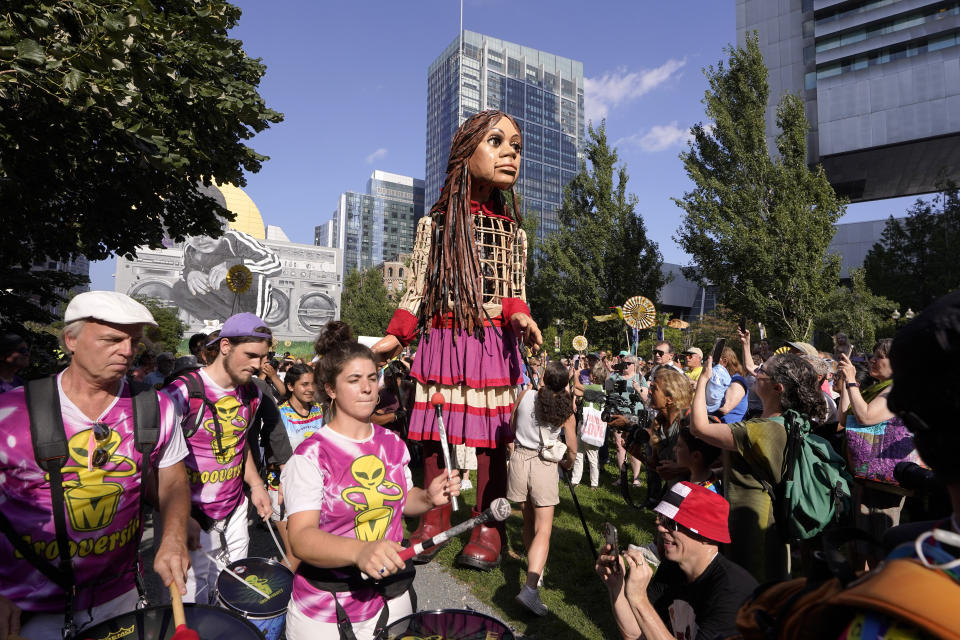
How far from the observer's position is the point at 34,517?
202cm

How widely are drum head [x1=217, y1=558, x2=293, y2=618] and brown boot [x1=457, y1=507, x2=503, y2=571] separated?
183cm

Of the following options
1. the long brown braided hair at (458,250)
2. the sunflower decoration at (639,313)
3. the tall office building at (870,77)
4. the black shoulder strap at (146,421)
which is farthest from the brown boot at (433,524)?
the tall office building at (870,77)

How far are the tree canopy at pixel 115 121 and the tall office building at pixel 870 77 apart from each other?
128ft

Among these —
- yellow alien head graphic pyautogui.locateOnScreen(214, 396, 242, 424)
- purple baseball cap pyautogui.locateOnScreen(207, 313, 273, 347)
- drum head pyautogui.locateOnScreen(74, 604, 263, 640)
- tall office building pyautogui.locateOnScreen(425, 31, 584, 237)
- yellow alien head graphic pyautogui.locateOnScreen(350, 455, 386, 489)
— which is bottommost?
drum head pyautogui.locateOnScreen(74, 604, 263, 640)

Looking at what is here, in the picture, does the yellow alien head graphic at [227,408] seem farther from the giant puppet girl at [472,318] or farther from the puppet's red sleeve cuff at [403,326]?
the puppet's red sleeve cuff at [403,326]

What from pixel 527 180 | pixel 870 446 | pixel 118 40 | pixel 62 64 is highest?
pixel 527 180

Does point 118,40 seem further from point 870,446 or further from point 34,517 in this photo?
point 870,446

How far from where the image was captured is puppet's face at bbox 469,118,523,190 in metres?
4.58

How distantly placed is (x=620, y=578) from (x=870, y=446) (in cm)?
286

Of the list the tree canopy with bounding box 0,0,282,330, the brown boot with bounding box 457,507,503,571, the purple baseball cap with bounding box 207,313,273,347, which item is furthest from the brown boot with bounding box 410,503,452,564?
the tree canopy with bounding box 0,0,282,330

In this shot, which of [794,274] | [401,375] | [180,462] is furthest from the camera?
[794,274]

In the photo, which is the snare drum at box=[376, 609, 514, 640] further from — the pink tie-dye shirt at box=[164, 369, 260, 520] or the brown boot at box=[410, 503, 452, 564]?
the brown boot at box=[410, 503, 452, 564]

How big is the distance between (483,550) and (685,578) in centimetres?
214

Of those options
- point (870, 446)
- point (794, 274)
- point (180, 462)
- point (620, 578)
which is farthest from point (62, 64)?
point (794, 274)
